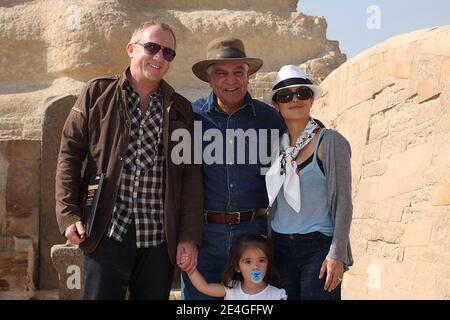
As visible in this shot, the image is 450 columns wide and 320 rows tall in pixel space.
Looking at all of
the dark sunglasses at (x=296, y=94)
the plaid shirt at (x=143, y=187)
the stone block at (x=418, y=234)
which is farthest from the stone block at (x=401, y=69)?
the plaid shirt at (x=143, y=187)

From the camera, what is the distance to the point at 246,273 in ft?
12.1

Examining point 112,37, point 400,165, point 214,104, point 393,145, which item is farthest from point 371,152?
point 112,37

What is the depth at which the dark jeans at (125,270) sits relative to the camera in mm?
3482

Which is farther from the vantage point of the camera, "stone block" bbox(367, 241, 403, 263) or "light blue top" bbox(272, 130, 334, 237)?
"stone block" bbox(367, 241, 403, 263)

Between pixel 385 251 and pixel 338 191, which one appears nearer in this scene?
pixel 338 191

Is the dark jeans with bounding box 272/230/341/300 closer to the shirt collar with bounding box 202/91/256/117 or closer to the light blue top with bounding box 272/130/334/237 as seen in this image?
the light blue top with bounding box 272/130/334/237

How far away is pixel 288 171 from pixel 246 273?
603 mm

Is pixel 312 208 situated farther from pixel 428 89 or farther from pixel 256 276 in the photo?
pixel 428 89

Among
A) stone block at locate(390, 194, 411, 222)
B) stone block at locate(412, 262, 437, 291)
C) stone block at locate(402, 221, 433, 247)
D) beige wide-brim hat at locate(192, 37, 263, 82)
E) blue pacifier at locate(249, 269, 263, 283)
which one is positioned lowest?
stone block at locate(412, 262, 437, 291)

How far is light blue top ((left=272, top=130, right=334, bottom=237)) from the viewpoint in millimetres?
3502

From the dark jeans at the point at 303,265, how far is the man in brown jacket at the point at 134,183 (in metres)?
0.47

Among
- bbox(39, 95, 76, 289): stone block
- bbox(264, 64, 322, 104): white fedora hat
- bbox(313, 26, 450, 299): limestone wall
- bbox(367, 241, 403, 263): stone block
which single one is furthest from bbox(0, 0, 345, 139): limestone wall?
bbox(264, 64, 322, 104): white fedora hat

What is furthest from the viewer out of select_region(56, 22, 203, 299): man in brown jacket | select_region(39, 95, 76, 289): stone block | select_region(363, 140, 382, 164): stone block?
select_region(39, 95, 76, 289): stone block

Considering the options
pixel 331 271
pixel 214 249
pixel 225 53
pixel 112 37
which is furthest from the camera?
pixel 112 37
